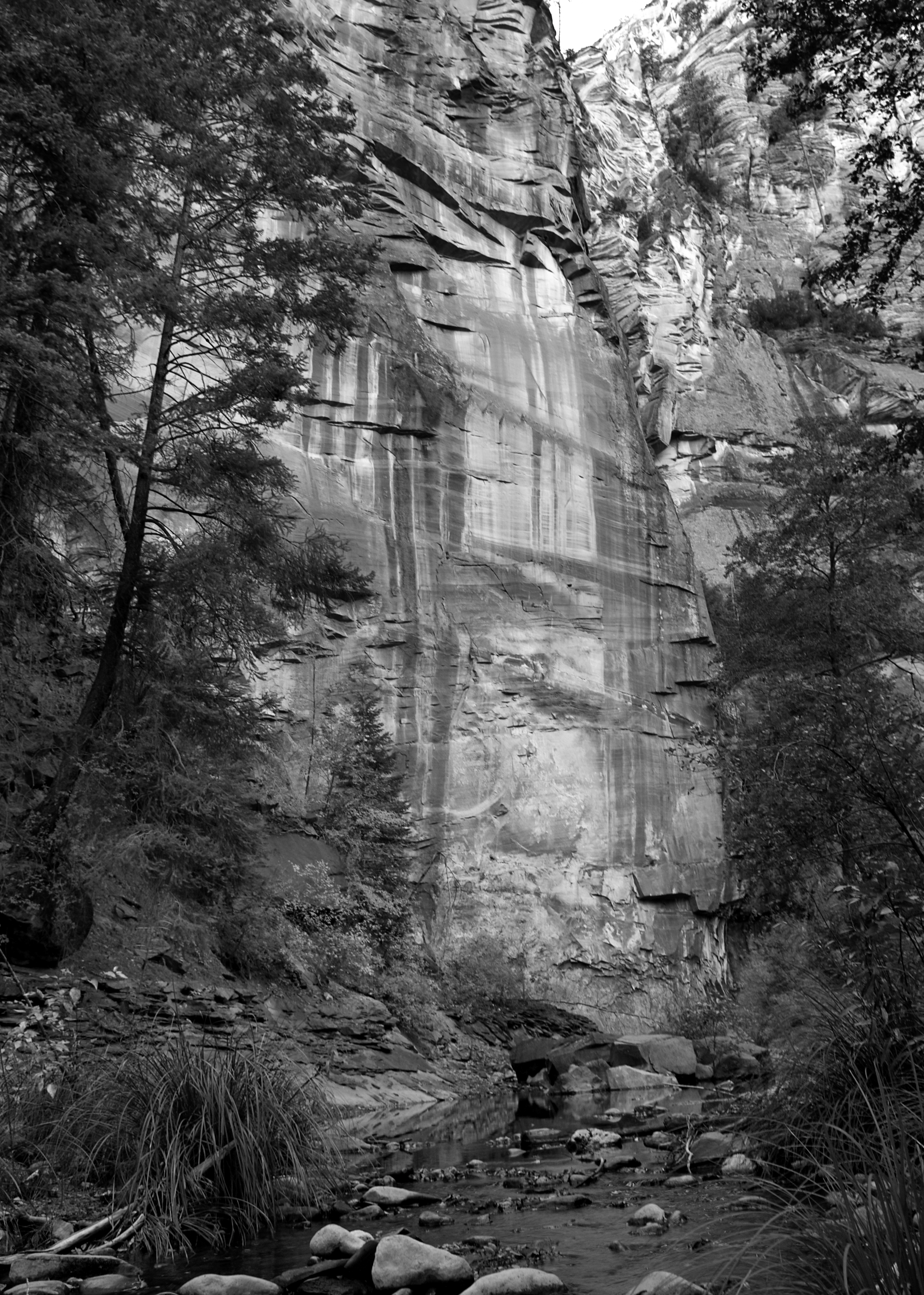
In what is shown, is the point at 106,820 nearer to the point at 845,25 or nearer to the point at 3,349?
the point at 3,349

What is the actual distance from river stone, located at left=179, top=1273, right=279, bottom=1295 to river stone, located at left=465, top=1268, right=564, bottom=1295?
36.8 inches

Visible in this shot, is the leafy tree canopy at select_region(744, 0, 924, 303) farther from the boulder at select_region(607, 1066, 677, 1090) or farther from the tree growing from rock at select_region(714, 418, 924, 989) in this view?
the boulder at select_region(607, 1066, 677, 1090)

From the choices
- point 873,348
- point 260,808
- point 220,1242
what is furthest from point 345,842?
point 873,348

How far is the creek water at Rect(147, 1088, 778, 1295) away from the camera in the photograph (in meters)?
4.62

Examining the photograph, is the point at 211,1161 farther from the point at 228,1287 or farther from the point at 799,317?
the point at 799,317

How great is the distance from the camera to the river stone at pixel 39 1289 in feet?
14.9

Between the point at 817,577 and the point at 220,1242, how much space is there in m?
16.7

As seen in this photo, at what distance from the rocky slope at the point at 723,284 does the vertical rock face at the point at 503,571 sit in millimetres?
10810

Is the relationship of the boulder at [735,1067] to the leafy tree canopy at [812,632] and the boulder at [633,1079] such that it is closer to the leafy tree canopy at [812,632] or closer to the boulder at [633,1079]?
the boulder at [633,1079]

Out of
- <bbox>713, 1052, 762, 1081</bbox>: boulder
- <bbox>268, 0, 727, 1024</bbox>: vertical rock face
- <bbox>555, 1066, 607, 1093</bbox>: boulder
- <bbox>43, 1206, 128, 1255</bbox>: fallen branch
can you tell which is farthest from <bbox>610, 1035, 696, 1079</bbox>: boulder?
<bbox>43, 1206, 128, 1255</bbox>: fallen branch

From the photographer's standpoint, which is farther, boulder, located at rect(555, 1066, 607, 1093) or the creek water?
boulder, located at rect(555, 1066, 607, 1093)

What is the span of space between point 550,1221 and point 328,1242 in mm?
1549

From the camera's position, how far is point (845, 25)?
7633 mm

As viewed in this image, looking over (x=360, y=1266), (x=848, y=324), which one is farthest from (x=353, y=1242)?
(x=848, y=324)
